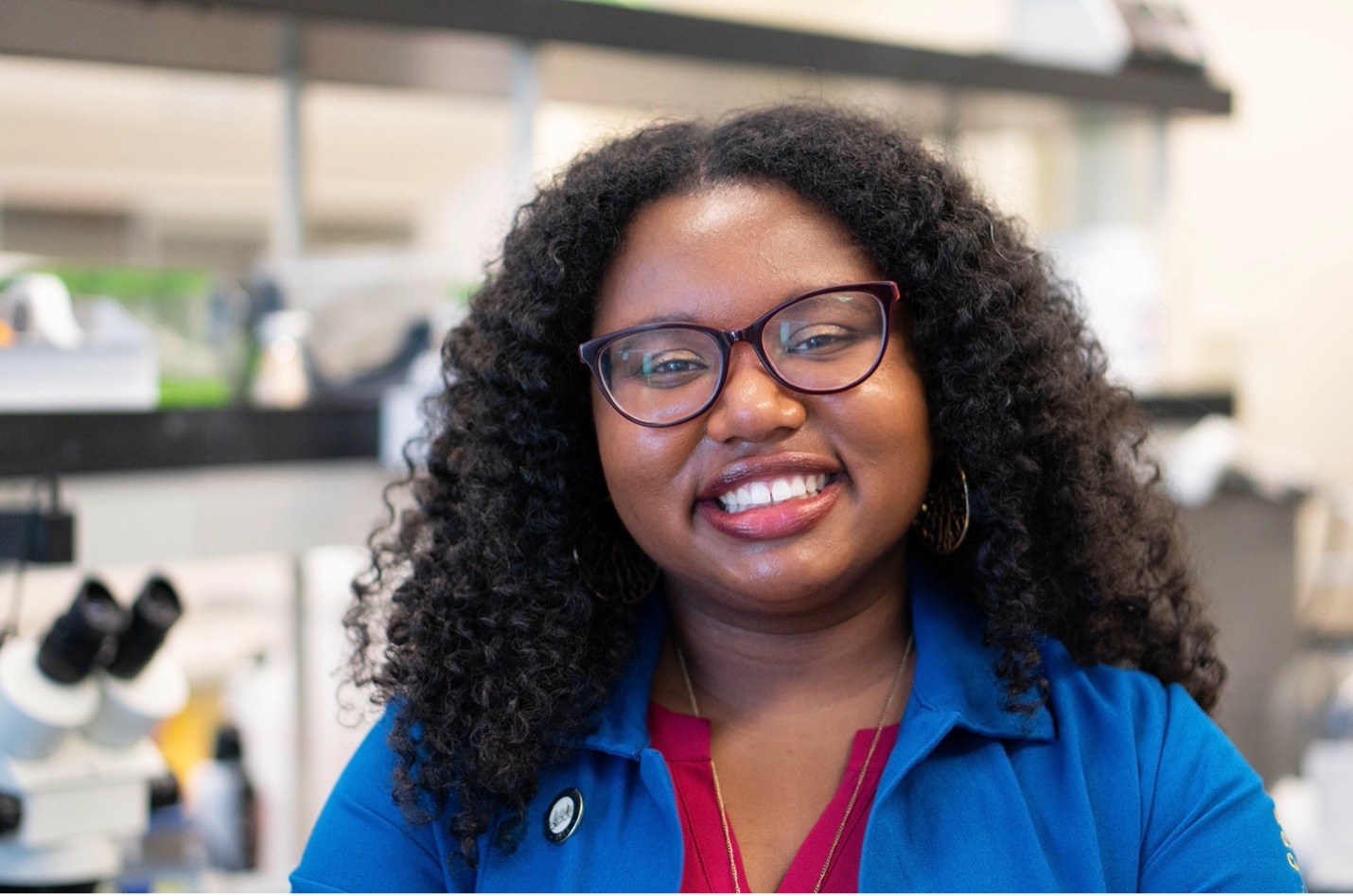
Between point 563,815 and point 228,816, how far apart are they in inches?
47.1

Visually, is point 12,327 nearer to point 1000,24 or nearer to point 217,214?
point 217,214

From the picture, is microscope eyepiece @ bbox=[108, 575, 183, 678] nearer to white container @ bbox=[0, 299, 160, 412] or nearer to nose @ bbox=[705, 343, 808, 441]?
white container @ bbox=[0, 299, 160, 412]

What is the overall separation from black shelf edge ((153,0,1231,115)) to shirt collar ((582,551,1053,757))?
3.79ft

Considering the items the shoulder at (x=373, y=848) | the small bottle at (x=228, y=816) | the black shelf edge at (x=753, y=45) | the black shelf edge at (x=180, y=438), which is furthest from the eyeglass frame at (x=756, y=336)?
the small bottle at (x=228, y=816)

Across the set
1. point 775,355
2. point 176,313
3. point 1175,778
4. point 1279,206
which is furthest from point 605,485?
point 1279,206

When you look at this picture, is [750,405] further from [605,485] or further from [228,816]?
[228,816]

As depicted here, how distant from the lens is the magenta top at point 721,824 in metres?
1.07

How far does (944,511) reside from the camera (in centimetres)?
122

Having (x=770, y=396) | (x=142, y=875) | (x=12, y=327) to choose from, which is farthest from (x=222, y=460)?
(x=770, y=396)

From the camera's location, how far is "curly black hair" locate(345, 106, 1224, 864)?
3.68 ft

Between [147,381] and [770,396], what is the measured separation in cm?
117

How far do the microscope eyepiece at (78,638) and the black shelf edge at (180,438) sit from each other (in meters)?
0.27

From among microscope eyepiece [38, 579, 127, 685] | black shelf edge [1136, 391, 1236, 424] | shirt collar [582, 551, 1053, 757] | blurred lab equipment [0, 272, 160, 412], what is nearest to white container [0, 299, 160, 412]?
blurred lab equipment [0, 272, 160, 412]

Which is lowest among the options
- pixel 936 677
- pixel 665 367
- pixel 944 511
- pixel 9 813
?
pixel 9 813
